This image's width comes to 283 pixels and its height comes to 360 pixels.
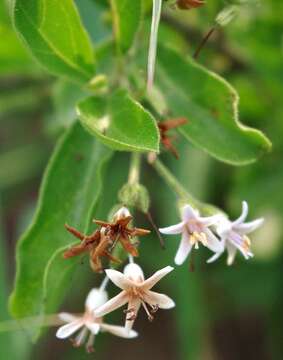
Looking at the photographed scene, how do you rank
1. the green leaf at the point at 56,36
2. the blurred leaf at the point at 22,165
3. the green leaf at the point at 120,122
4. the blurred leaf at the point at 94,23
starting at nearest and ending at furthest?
the green leaf at the point at 120,122, the green leaf at the point at 56,36, the blurred leaf at the point at 94,23, the blurred leaf at the point at 22,165

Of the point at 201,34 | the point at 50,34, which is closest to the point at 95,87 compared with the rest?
the point at 50,34

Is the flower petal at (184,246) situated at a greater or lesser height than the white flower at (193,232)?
lesser

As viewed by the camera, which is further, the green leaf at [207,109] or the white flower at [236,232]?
the green leaf at [207,109]

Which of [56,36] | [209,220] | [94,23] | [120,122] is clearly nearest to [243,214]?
[209,220]

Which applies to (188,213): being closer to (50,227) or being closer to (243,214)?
(243,214)

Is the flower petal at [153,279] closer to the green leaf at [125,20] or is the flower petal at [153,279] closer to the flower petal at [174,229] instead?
the flower petal at [174,229]

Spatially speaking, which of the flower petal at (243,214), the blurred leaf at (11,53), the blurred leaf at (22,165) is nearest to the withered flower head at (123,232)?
the flower petal at (243,214)

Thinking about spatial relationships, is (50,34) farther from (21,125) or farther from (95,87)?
(21,125)

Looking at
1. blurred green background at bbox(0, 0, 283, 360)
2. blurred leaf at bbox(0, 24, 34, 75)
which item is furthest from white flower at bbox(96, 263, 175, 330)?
blurred leaf at bbox(0, 24, 34, 75)
